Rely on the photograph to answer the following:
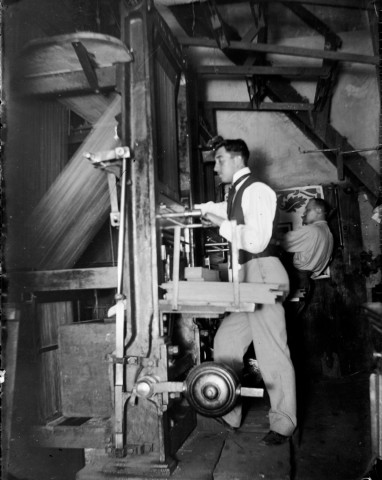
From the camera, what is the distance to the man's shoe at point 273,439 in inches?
125

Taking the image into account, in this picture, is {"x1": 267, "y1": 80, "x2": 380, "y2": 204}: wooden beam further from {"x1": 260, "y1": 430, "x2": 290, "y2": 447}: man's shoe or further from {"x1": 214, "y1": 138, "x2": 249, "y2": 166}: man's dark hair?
{"x1": 260, "y1": 430, "x2": 290, "y2": 447}: man's shoe

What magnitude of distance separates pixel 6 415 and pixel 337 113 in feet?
19.0

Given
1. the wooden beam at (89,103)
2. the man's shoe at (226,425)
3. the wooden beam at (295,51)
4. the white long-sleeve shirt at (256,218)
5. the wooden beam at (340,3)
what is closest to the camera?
the white long-sleeve shirt at (256,218)

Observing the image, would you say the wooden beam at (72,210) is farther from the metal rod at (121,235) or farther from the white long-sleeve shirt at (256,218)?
the white long-sleeve shirt at (256,218)

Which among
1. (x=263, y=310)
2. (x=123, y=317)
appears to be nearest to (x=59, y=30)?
(x=123, y=317)

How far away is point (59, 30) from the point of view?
4.36 metres

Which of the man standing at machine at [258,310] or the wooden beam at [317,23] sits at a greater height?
the wooden beam at [317,23]

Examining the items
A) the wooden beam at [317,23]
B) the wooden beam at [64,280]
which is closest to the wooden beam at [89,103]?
the wooden beam at [64,280]

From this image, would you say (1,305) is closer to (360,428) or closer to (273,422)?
(273,422)

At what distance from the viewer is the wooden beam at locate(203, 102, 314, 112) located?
5.57 meters

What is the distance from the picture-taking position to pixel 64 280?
3191mm

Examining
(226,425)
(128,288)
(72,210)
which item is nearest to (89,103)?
(72,210)

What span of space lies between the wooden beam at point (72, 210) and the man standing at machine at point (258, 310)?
3.23ft

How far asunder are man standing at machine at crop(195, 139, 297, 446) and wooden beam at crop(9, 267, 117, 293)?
94 centimetres
